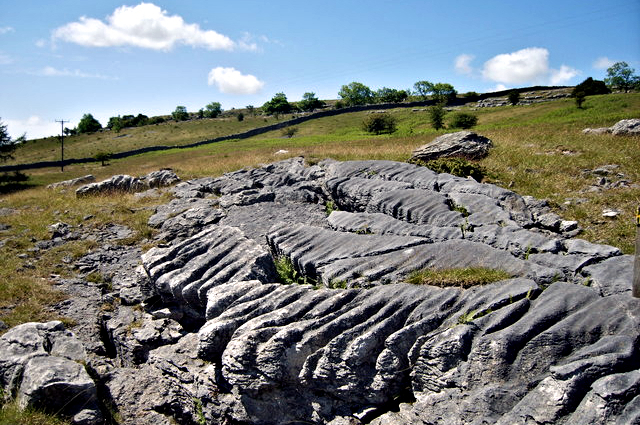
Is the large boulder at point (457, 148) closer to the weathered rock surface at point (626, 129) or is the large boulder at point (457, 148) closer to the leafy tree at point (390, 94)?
the weathered rock surface at point (626, 129)

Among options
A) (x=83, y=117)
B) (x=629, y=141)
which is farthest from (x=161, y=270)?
(x=83, y=117)

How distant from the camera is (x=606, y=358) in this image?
200 inches

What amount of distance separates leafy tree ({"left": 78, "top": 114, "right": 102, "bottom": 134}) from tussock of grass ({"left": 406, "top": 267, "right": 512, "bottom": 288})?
5804 inches

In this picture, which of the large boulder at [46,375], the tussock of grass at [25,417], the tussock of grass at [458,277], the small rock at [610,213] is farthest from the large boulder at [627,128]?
the tussock of grass at [25,417]

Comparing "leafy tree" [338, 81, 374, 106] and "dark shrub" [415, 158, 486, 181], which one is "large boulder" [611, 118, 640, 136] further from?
"leafy tree" [338, 81, 374, 106]

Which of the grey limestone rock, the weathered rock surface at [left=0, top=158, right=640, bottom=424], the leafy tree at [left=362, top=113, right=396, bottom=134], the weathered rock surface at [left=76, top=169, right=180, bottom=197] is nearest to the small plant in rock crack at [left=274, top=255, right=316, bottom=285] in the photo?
the weathered rock surface at [left=0, top=158, right=640, bottom=424]

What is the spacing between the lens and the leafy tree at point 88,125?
136 meters

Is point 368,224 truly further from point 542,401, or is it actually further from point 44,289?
point 44,289

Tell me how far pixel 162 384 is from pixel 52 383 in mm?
2025

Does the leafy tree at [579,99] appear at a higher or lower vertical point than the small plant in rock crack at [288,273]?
higher

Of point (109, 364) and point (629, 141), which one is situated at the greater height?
point (629, 141)

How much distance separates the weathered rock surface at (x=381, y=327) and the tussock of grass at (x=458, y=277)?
22 cm

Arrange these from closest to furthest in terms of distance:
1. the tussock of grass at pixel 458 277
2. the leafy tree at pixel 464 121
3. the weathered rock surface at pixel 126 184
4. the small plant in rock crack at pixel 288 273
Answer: the tussock of grass at pixel 458 277
the small plant in rock crack at pixel 288 273
the weathered rock surface at pixel 126 184
the leafy tree at pixel 464 121

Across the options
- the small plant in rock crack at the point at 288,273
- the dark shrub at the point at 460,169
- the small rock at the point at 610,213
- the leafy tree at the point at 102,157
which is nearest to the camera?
the small plant in rock crack at the point at 288,273
